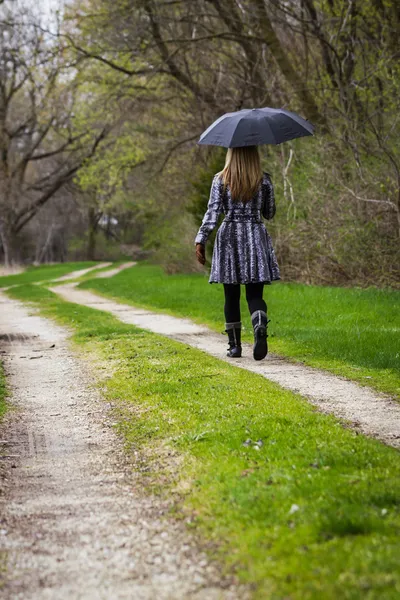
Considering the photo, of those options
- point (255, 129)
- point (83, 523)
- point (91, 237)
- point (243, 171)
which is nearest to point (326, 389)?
point (243, 171)

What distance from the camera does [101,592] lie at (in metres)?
3.09

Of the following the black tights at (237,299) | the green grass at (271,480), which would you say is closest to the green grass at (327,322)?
the black tights at (237,299)

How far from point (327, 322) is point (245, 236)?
3.78 meters

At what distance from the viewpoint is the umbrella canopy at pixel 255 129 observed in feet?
25.3

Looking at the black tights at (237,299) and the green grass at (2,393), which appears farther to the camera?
the black tights at (237,299)

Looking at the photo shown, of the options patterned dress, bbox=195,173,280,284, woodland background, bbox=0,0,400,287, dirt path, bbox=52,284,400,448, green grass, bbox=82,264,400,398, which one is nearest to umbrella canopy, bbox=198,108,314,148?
patterned dress, bbox=195,173,280,284

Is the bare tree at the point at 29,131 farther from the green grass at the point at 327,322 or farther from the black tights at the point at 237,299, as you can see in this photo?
the black tights at the point at 237,299

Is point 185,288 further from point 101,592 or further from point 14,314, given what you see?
point 101,592

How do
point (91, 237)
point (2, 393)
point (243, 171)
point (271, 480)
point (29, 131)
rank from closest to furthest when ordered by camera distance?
point (271, 480)
point (2, 393)
point (243, 171)
point (29, 131)
point (91, 237)

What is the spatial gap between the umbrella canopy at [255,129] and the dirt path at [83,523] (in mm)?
2961

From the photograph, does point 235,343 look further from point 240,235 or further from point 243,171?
point 243,171

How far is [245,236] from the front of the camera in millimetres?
8188

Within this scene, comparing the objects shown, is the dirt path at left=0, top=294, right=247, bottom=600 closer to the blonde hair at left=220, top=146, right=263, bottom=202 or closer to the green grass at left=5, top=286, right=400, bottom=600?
the green grass at left=5, top=286, right=400, bottom=600

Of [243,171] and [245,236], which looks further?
[245,236]
